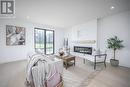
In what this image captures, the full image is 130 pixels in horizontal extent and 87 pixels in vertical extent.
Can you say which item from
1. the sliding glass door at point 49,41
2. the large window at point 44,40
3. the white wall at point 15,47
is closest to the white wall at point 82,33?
the sliding glass door at point 49,41

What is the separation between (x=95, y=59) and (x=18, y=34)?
4659 millimetres

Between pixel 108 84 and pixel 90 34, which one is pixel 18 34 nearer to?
pixel 90 34

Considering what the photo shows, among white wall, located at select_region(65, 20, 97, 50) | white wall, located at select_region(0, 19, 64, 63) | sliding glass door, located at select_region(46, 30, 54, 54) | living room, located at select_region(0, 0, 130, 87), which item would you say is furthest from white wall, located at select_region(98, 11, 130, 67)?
white wall, located at select_region(0, 19, 64, 63)

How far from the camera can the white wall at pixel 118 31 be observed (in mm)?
4602

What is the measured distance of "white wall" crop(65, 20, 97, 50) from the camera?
595 centimetres

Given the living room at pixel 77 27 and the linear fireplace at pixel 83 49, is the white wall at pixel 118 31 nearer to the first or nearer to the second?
the living room at pixel 77 27

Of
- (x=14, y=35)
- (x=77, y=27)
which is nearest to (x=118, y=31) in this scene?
(x=77, y=27)

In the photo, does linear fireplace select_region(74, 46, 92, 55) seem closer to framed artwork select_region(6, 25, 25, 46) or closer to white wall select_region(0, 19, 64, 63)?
white wall select_region(0, 19, 64, 63)

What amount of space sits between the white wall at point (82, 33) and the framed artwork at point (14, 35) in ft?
12.6

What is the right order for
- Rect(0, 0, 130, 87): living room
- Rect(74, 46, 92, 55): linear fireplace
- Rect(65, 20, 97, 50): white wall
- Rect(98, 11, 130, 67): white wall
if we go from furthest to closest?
Rect(74, 46, 92, 55): linear fireplace
Rect(65, 20, 97, 50): white wall
Rect(98, 11, 130, 67): white wall
Rect(0, 0, 130, 87): living room

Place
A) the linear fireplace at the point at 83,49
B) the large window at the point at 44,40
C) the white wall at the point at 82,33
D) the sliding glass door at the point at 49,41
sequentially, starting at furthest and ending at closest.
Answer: the sliding glass door at the point at 49,41, the large window at the point at 44,40, the linear fireplace at the point at 83,49, the white wall at the point at 82,33

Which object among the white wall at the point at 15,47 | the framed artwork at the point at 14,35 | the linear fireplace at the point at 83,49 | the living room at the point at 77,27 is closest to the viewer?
the living room at the point at 77,27

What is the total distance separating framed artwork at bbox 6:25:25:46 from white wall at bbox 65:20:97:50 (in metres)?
3.86

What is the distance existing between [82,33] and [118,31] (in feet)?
8.08
